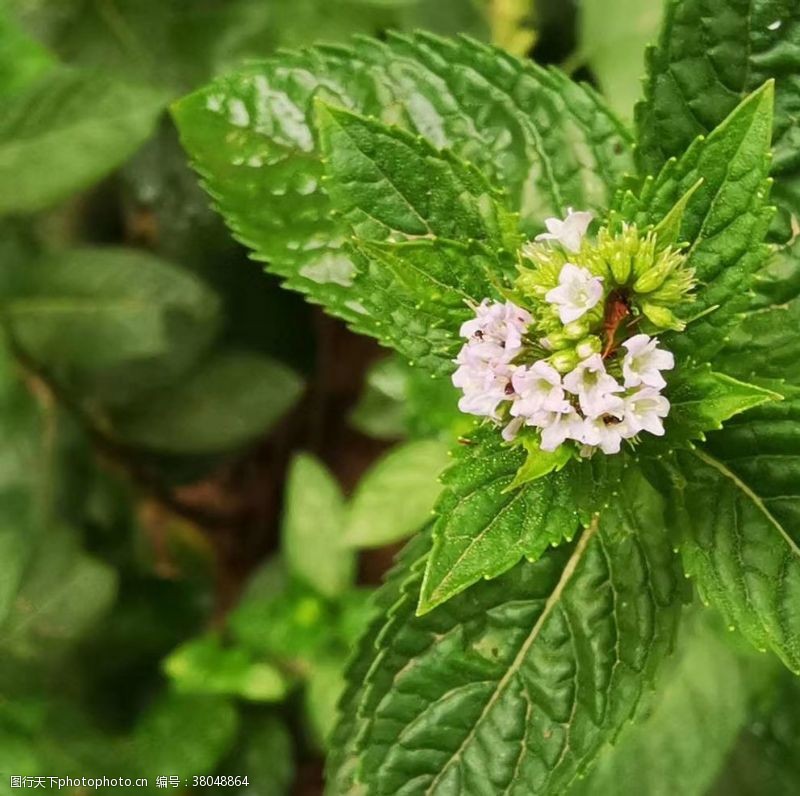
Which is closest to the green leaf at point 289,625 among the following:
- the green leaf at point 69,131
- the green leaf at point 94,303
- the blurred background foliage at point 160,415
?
the blurred background foliage at point 160,415

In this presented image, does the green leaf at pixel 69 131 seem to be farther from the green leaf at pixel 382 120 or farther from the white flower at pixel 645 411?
the white flower at pixel 645 411

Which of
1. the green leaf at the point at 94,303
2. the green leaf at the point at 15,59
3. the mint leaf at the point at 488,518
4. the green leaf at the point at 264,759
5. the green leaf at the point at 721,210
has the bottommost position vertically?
the green leaf at the point at 264,759

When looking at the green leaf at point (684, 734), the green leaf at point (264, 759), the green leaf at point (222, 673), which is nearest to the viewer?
the green leaf at point (684, 734)

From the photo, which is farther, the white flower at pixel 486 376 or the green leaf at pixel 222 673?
the green leaf at pixel 222 673

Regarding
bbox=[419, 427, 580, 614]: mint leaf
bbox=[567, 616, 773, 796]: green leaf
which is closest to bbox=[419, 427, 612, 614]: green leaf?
bbox=[419, 427, 580, 614]: mint leaf

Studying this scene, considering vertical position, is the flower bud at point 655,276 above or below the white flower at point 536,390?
above

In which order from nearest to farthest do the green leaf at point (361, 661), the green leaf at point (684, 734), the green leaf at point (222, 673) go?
1. the green leaf at point (361, 661)
2. the green leaf at point (684, 734)
3. the green leaf at point (222, 673)

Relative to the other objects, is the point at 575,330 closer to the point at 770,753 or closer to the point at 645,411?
the point at 645,411

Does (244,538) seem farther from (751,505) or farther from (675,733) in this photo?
(751,505)
